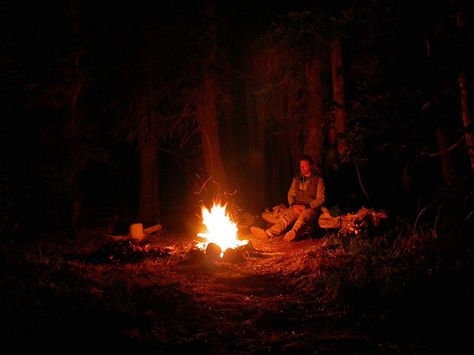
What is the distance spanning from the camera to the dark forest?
5.59m

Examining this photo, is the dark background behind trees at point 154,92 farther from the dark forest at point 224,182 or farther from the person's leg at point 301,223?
the person's leg at point 301,223

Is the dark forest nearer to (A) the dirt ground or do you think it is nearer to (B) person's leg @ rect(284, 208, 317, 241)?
(A) the dirt ground

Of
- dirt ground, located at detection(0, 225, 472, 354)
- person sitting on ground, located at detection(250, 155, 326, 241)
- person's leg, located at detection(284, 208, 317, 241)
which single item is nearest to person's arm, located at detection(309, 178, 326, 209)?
person sitting on ground, located at detection(250, 155, 326, 241)

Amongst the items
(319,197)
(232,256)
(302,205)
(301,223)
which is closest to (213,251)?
(232,256)

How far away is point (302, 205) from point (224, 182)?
3.21 metres

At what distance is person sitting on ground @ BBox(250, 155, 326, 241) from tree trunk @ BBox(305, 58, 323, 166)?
1.32 m

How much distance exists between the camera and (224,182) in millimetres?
13578

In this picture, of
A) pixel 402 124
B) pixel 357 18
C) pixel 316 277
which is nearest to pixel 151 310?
pixel 316 277

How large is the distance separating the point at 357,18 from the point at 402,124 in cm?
189

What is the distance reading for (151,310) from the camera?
6.08 meters

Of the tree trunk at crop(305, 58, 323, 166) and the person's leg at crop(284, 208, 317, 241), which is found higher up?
the tree trunk at crop(305, 58, 323, 166)

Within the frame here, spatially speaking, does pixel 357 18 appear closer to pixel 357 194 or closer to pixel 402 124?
pixel 402 124

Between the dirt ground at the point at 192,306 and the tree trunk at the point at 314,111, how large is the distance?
3.55 metres

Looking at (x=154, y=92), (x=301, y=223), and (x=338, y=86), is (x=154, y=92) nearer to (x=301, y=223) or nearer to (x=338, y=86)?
(x=338, y=86)
